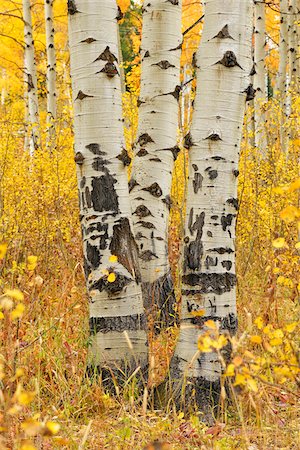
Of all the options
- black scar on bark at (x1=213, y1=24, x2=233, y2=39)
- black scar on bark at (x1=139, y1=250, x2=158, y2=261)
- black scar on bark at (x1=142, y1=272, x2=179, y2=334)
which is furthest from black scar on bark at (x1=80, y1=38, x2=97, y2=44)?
black scar on bark at (x1=142, y1=272, x2=179, y2=334)

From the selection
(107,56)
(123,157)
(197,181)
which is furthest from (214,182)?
(107,56)

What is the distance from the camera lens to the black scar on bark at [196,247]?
265cm

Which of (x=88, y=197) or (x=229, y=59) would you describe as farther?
(x=88, y=197)

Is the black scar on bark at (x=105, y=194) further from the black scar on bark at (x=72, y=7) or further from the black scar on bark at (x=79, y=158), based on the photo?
the black scar on bark at (x=72, y=7)

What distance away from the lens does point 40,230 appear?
5004 millimetres

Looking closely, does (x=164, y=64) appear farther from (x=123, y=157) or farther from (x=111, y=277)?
(x=111, y=277)

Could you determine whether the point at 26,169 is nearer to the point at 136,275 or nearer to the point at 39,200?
the point at 39,200

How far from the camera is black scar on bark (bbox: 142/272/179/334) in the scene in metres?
3.61

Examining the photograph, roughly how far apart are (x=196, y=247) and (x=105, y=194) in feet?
1.62

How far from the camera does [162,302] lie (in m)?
3.82

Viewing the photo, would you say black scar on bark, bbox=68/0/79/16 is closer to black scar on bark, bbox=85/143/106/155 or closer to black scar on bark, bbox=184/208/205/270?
black scar on bark, bbox=85/143/106/155

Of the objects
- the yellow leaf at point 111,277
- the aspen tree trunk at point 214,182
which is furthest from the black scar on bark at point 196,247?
the yellow leaf at point 111,277

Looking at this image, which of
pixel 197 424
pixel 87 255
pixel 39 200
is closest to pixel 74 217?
pixel 39 200

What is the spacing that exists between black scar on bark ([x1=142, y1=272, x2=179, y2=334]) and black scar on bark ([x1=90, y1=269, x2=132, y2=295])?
81 centimetres
